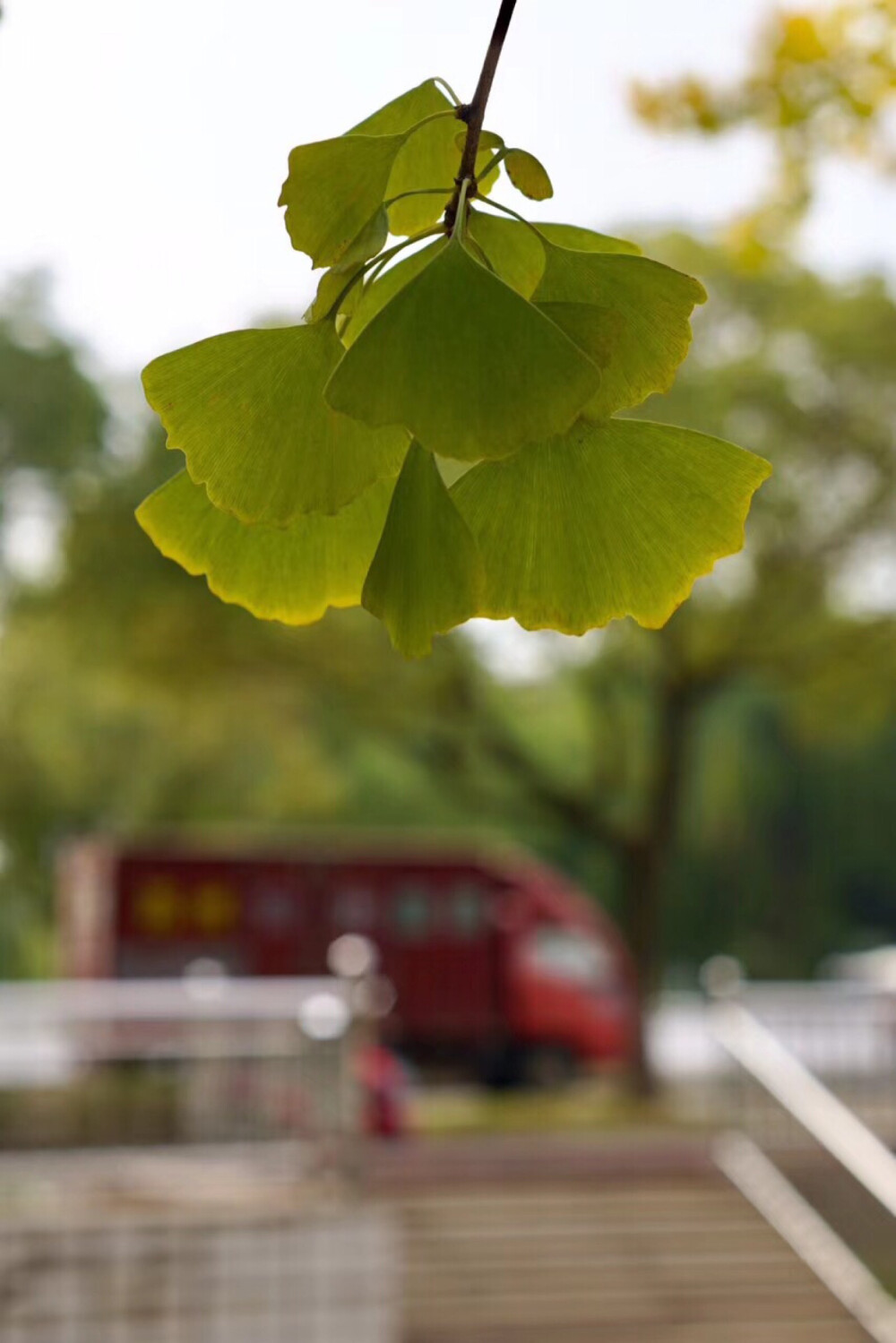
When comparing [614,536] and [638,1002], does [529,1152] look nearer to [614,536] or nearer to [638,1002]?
[638,1002]

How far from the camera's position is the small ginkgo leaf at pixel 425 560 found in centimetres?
82

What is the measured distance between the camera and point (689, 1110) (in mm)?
16344

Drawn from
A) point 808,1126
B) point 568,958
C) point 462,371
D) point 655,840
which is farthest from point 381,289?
point 568,958

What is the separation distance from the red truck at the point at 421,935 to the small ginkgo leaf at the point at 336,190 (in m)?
16.2

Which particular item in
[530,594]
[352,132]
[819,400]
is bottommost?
[530,594]

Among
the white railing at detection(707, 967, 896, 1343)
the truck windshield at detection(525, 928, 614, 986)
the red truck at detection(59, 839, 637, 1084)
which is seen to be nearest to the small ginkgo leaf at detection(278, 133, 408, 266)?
the white railing at detection(707, 967, 896, 1343)

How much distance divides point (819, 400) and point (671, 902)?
18500mm

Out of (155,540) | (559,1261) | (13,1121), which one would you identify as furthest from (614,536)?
(559,1261)

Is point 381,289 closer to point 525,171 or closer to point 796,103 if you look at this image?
point 525,171

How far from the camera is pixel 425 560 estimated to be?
0.82 meters

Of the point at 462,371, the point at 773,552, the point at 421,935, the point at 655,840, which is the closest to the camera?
the point at 462,371

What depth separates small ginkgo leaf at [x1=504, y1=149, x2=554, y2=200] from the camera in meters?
0.85

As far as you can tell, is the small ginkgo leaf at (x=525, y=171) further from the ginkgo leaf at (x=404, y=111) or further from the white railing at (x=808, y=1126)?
the white railing at (x=808, y=1126)

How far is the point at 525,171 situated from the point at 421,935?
1661 centimetres
